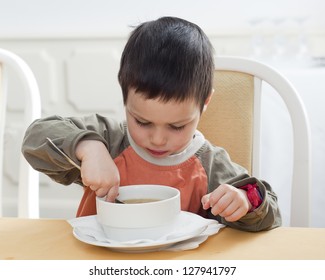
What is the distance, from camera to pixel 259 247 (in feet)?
2.61

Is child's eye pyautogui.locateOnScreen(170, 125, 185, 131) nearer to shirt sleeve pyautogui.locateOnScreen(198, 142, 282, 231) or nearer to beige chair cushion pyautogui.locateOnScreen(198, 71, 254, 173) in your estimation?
shirt sleeve pyautogui.locateOnScreen(198, 142, 282, 231)

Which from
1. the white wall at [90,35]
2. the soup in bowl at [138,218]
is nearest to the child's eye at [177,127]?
the soup in bowl at [138,218]

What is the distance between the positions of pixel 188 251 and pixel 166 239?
0.10 feet

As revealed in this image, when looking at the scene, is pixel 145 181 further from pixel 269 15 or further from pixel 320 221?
pixel 269 15

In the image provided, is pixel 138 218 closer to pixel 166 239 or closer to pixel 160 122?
pixel 166 239

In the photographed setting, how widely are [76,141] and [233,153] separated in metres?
0.47

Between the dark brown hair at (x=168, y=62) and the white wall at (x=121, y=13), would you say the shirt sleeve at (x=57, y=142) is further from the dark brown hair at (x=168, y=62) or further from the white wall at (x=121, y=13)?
the white wall at (x=121, y=13)

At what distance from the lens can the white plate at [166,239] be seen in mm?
741

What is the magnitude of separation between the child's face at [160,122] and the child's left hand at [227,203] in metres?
0.16

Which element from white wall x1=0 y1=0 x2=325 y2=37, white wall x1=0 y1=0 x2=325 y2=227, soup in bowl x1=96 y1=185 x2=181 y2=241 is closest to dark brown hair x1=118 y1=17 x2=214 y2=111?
soup in bowl x1=96 y1=185 x2=181 y2=241

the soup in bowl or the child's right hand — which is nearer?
the soup in bowl

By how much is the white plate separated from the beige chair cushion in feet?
1.48

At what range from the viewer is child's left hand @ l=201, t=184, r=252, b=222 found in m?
0.85
